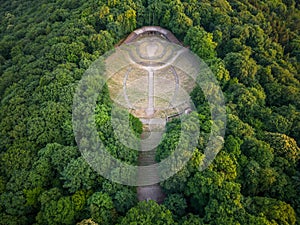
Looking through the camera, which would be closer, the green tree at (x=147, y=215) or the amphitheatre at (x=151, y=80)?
the green tree at (x=147, y=215)

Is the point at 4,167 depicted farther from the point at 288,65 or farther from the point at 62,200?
the point at 288,65

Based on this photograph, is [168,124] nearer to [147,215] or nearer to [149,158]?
[149,158]

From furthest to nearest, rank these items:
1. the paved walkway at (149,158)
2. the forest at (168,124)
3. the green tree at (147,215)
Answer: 1. the paved walkway at (149,158)
2. the forest at (168,124)
3. the green tree at (147,215)

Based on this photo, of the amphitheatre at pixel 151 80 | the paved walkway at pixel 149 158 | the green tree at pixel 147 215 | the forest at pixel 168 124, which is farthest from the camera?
the amphitheatre at pixel 151 80

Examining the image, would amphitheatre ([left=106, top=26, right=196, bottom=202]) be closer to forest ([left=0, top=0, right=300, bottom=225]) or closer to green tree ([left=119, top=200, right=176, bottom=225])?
forest ([left=0, top=0, right=300, bottom=225])

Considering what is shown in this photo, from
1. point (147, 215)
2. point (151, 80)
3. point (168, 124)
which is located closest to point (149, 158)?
point (168, 124)

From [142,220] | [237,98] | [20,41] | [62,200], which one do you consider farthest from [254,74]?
[20,41]

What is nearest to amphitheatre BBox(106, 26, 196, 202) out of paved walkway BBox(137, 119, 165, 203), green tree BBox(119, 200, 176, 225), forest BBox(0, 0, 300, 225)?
paved walkway BBox(137, 119, 165, 203)

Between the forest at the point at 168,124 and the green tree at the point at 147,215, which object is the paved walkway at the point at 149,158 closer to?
the forest at the point at 168,124

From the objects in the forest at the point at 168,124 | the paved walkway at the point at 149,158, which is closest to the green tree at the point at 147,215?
the forest at the point at 168,124

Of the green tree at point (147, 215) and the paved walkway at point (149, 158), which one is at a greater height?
the green tree at point (147, 215)
